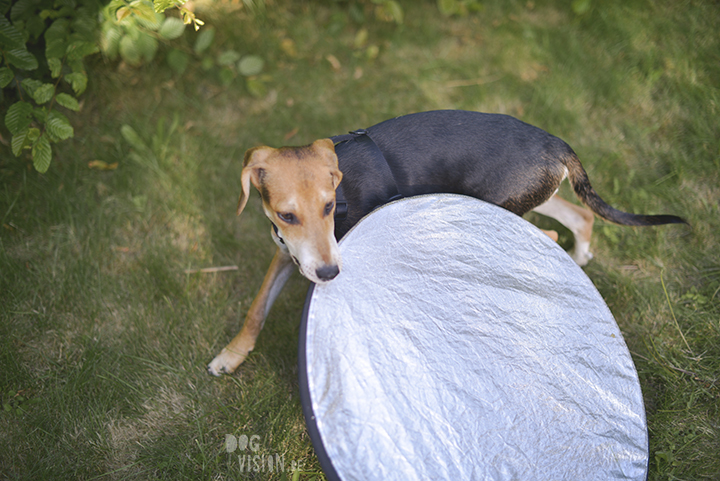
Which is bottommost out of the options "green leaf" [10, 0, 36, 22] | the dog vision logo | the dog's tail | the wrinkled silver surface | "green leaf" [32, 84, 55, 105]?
the dog vision logo

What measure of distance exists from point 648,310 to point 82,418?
3.68 metres

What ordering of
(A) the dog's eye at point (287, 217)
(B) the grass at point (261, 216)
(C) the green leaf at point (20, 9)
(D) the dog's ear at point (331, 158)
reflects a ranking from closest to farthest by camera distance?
(A) the dog's eye at point (287, 217) < (D) the dog's ear at point (331, 158) < (B) the grass at point (261, 216) < (C) the green leaf at point (20, 9)

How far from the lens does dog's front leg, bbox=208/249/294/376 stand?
275 cm

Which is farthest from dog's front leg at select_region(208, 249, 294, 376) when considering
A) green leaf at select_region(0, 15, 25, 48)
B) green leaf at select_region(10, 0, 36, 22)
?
green leaf at select_region(10, 0, 36, 22)

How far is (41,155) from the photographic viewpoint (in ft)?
9.17

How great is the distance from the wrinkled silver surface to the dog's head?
183mm

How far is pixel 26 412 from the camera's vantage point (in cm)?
257

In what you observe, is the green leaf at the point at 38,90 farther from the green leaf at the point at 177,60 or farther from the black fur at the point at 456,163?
the black fur at the point at 456,163

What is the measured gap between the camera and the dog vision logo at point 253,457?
8.02 feet

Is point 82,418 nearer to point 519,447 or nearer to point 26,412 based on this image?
point 26,412

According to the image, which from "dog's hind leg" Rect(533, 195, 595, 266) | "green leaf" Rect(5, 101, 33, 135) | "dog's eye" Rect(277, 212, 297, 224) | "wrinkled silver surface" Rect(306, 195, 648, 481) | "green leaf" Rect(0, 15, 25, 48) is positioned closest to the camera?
"wrinkled silver surface" Rect(306, 195, 648, 481)

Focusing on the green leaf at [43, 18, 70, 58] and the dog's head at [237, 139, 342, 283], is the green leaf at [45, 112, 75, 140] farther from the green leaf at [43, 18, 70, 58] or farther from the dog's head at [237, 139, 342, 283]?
the dog's head at [237, 139, 342, 283]

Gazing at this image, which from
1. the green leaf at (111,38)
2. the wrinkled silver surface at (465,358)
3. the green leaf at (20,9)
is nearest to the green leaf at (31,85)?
the green leaf at (20,9)

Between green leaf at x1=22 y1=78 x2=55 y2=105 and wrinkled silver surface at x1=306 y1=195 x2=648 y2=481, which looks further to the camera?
green leaf at x1=22 y1=78 x2=55 y2=105
